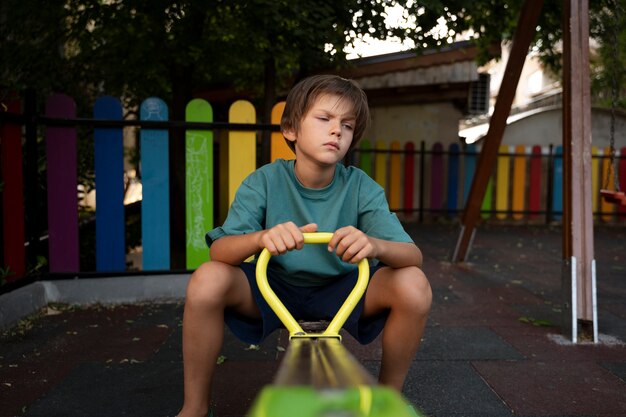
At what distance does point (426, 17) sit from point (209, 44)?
2.36 metres

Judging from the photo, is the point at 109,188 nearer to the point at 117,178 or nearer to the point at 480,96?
the point at 117,178

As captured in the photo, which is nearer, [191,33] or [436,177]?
[191,33]

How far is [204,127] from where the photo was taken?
Result: 4273 mm

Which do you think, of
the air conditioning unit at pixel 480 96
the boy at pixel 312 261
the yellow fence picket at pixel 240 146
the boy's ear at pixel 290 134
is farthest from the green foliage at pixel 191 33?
the air conditioning unit at pixel 480 96

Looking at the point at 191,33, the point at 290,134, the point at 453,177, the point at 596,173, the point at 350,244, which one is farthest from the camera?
the point at 596,173

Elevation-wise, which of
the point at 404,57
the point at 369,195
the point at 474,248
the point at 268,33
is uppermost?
the point at 404,57

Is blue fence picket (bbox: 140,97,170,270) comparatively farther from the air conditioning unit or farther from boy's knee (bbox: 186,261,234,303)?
the air conditioning unit

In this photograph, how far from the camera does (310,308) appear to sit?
212cm

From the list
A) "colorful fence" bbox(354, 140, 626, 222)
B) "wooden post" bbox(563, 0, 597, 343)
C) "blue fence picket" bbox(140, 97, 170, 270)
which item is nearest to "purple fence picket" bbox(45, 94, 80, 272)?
"blue fence picket" bbox(140, 97, 170, 270)

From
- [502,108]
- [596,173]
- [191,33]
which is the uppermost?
[191,33]

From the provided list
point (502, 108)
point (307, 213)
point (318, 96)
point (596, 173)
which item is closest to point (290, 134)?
point (318, 96)

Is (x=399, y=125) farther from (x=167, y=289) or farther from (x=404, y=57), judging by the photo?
(x=167, y=289)

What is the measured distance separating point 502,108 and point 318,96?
11.2ft

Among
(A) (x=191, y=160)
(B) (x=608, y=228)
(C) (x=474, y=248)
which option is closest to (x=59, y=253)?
(A) (x=191, y=160)
